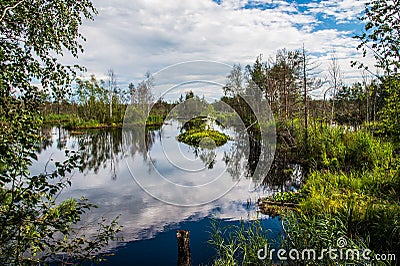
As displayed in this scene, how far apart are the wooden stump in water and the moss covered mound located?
928 cm

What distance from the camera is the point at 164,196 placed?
6273mm

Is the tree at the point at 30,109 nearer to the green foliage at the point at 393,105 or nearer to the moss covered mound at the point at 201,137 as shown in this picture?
the green foliage at the point at 393,105

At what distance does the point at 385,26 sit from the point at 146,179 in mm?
Result: 5992

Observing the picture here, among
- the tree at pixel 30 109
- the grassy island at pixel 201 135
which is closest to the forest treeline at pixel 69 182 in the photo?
the tree at pixel 30 109

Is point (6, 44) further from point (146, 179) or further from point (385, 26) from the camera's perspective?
point (146, 179)

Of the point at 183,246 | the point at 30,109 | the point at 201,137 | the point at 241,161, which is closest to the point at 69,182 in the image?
the point at 30,109

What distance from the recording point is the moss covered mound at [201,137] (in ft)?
41.7

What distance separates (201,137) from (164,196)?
6651 mm

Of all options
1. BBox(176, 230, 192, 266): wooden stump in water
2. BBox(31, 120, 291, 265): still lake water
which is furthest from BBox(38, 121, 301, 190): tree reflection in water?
BBox(176, 230, 192, 266): wooden stump in water

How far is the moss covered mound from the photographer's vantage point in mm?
12701

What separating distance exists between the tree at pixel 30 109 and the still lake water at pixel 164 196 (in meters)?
0.33

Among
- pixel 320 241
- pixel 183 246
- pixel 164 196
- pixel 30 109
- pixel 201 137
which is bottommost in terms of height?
pixel 164 196

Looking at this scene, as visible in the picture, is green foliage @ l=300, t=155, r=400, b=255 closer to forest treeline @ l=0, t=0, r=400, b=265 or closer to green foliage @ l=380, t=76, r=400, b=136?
forest treeline @ l=0, t=0, r=400, b=265

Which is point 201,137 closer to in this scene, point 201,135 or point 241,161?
point 201,135
